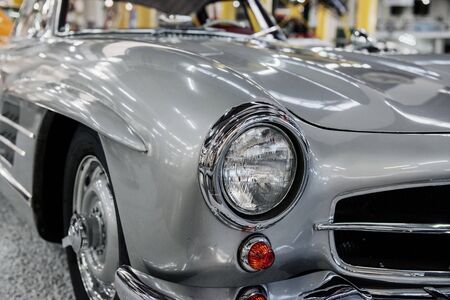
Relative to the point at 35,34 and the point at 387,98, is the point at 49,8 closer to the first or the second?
the point at 35,34

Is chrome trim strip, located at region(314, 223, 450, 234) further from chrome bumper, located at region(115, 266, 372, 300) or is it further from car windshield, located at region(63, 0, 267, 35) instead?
car windshield, located at region(63, 0, 267, 35)

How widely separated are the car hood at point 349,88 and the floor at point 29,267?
3.30ft

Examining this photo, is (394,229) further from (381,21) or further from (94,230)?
(381,21)

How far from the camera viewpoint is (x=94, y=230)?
165 cm

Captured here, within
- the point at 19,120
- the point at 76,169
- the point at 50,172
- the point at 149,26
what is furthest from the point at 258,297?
the point at 149,26

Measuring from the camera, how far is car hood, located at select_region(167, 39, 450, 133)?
139cm

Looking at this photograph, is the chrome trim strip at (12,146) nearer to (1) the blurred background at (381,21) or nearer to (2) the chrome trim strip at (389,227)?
(2) the chrome trim strip at (389,227)

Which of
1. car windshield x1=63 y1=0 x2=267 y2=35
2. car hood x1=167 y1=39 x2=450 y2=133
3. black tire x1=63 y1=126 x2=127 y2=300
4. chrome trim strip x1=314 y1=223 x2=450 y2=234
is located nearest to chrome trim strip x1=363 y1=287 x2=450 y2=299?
chrome trim strip x1=314 y1=223 x2=450 y2=234

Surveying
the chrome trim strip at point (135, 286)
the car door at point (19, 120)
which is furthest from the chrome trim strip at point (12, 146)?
the chrome trim strip at point (135, 286)

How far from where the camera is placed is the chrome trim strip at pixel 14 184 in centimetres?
200

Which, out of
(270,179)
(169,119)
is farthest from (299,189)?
(169,119)

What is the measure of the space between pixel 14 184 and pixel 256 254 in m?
1.21

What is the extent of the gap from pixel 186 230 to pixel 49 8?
5.52 feet

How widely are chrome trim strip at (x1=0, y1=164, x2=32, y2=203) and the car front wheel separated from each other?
0.56 feet
